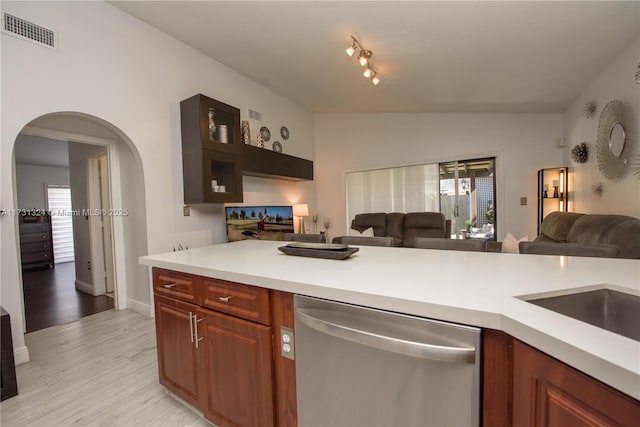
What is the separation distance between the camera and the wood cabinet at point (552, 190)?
4031 millimetres

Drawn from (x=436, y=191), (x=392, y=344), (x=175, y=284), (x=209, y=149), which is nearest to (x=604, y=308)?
(x=392, y=344)

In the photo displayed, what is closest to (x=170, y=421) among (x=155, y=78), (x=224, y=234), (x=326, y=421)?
(x=326, y=421)

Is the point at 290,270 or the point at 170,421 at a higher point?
the point at 290,270

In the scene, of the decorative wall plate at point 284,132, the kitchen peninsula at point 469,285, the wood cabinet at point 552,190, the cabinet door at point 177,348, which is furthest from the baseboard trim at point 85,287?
the wood cabinet at point 552,190

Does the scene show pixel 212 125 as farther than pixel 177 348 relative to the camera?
Yes

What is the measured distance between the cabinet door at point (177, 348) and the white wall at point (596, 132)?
3.76m

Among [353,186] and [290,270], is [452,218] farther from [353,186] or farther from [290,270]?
[290,270]

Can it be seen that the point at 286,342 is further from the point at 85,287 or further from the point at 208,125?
the point at 85,287

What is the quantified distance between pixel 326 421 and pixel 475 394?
1.76 ft

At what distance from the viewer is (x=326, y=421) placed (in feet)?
3.23

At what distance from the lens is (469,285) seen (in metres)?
0.88

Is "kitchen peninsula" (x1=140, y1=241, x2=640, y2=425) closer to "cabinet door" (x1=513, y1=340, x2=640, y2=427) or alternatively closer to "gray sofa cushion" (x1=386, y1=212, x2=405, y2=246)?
"cabinet door" (x1=513, y1=340, x2=640, y2=427)

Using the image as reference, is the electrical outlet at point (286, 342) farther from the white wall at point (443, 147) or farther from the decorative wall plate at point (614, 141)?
the white wall at point (443, 147)

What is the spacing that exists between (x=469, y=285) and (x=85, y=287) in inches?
191
